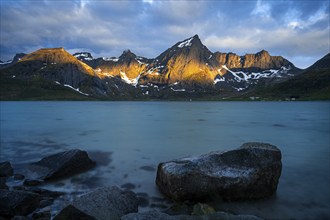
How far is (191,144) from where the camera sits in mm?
35281

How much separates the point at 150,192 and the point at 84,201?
5.72 m

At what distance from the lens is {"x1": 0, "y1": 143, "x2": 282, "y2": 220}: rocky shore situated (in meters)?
11.7

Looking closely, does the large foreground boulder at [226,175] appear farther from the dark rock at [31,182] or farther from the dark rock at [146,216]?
Result: the dark rock at [31,182]

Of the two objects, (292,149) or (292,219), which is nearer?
(292,219)

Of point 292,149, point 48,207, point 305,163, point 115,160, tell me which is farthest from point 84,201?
point 292,149

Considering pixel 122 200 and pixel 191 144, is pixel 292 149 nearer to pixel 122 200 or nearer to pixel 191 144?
pixel 191 144

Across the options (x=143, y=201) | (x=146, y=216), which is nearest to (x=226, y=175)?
(x=143, y=201)

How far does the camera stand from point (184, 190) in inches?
559

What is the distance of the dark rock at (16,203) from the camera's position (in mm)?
12328

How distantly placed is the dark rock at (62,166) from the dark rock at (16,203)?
522 cm

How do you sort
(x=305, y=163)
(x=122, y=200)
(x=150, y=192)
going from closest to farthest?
(x=122, y=200), (x=150, y=192), (x=305, y=163)

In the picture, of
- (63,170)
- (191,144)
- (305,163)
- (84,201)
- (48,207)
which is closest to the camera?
(84,201)

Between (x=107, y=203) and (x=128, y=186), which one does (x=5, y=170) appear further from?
(x=107, y=203)

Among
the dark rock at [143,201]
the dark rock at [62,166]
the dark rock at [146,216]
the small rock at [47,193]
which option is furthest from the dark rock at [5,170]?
the dark rock at [146,216]
